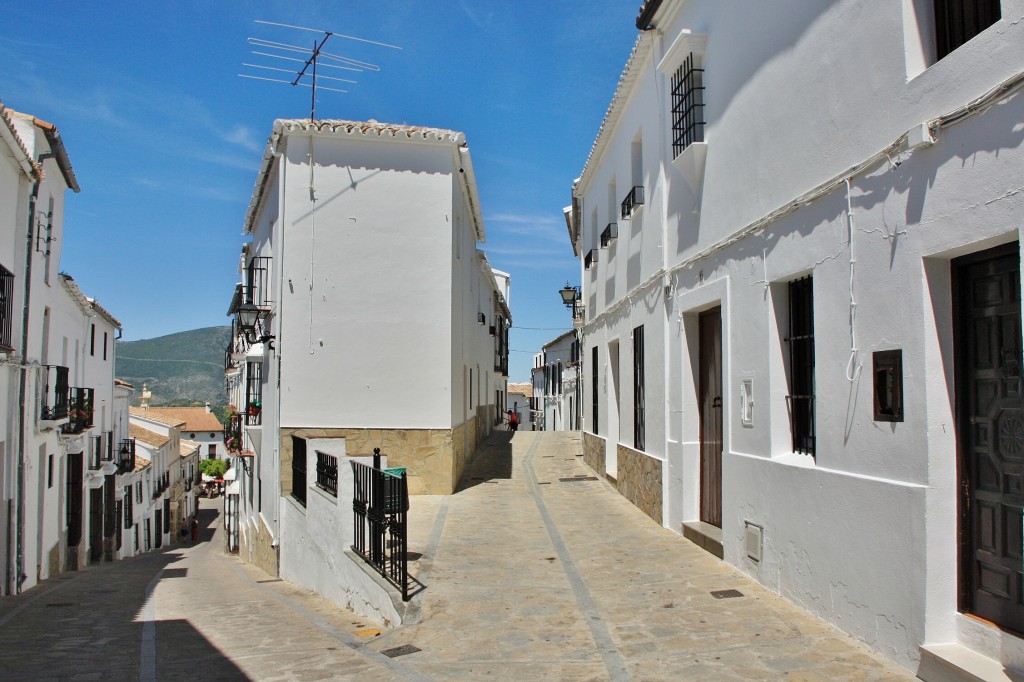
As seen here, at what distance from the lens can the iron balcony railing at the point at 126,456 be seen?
26.1 m

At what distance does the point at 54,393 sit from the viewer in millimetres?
15906

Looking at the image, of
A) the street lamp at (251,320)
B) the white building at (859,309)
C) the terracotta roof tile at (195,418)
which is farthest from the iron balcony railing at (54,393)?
the terracotta roof tile at (195,418)

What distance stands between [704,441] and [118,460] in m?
24.4

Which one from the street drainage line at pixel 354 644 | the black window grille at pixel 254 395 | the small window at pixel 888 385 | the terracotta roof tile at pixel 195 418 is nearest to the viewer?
the small window at pixel 888 385

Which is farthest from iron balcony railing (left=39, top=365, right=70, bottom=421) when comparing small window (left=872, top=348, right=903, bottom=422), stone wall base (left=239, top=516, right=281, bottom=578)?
small window (left=872, top=348, right=903, bottom=422)

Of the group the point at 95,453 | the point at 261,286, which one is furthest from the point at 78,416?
the point at 261,286

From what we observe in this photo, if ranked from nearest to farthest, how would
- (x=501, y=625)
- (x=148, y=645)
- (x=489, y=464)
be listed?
(x=501, y=625), (x=148, y=645), (x=489, y=464)

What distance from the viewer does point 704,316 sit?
8.41 metres

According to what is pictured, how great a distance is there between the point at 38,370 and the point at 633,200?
1197cm

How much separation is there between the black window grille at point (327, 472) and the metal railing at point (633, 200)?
5270mm

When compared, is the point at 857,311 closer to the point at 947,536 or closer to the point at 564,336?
the point at 947,536

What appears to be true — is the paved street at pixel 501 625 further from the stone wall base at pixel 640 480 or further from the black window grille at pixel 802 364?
the black window grille at pixel 802 364

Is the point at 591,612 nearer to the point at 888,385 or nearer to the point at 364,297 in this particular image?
the point at 888,385

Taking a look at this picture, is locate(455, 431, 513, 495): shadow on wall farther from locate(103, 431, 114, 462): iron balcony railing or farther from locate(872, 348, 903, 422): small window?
locate(103, 431, 114, 462): iron balcony railing
